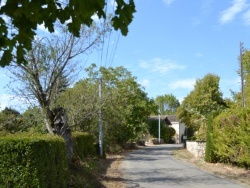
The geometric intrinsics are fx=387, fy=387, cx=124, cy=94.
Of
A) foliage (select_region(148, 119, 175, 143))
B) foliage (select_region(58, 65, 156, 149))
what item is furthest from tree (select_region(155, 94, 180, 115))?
foliage (select_region(58, 65, 156, 149))

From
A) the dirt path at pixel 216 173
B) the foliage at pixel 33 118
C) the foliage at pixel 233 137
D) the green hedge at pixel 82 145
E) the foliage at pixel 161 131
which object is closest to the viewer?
the dirt path at pixel 216 173

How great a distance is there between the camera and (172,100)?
139m

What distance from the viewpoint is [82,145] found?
19.7m

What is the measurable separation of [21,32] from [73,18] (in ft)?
1.80

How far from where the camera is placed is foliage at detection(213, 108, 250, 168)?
18.4 metres

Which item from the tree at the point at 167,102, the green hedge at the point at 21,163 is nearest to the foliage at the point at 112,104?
the green hedge at the point at 21,163

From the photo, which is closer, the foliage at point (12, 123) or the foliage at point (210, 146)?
the foliage at point (12, 123)

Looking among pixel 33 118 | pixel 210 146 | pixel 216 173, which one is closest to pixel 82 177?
pixel 33 118

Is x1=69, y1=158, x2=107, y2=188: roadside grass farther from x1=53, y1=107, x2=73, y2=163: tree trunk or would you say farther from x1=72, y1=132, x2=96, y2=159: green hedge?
x1=72, y1=132, x2=96, y2=159: green hedge

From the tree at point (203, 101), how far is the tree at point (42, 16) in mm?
34891

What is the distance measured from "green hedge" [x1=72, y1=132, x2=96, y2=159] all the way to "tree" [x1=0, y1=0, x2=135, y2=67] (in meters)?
12.4

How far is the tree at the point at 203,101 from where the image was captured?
39.1 m

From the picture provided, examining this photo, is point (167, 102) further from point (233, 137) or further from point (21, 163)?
point (21, 163)

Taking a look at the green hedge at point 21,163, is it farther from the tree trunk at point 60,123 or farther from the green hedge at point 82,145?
the green hedge at point 82,145
